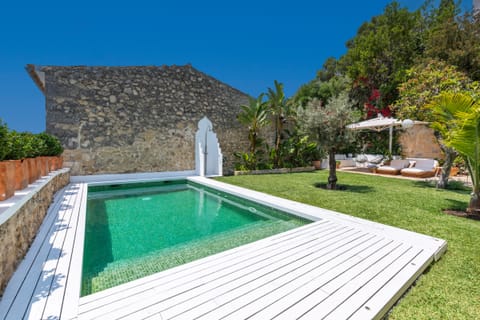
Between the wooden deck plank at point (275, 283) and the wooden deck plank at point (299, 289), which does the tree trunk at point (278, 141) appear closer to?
the wooden deck plank at point (275, 283)

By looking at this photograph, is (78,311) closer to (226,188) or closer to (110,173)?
(226,188)

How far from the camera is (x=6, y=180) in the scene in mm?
2986

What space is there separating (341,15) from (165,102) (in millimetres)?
22280

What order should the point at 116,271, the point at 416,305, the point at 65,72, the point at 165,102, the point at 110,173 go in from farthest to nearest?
the point at 165,102, the point at 110,173, the point at 65,72, the point at 116,271, the point at 416,305

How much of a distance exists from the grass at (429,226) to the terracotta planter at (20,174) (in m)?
5.22

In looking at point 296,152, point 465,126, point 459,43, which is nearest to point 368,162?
point 296,152

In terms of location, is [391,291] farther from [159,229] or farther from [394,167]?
[394,167]

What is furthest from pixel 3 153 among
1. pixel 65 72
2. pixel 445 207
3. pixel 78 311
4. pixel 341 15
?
pixel 341 15

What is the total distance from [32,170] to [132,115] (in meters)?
7.06

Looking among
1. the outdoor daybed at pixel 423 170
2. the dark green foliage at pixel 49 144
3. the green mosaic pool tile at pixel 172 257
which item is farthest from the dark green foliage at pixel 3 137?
the outdoor daybed at pixel 423 170

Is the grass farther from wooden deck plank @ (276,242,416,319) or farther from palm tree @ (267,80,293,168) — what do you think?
palm tree @ (267,80,293,168)

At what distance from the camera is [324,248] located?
3.25 m

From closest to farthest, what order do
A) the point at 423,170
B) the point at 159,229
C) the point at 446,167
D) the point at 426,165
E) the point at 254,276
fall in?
the point at 254,276
the point at 159,229
the point at 446,167
the point at 423,170
the point at 426,165

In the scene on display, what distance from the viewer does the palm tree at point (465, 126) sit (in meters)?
4.35
